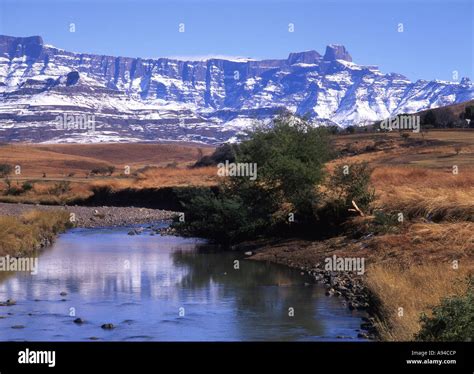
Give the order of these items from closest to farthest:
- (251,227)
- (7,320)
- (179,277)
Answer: (7,320)
(179,277)
(251,227)

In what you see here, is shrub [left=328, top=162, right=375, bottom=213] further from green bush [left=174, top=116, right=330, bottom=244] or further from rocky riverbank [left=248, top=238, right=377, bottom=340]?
rocky riverbank [left=248, top=238, right=377, bottom=340]

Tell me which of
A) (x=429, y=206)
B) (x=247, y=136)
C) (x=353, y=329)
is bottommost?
(x=353, y=329)

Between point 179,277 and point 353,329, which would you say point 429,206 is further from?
point 353,329

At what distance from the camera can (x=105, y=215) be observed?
62.5 meters

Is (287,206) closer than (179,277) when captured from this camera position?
No

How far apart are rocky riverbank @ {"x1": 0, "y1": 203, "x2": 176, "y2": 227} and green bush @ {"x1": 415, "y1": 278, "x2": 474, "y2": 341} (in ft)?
136

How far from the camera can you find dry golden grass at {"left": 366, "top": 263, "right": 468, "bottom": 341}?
1822cm

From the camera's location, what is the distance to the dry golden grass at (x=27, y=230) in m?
37.6

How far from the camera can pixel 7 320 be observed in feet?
75.2

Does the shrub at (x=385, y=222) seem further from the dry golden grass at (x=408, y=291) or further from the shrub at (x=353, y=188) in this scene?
the dry golden grass at (x=408, y=291)

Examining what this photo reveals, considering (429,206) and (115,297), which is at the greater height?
(429,206)
